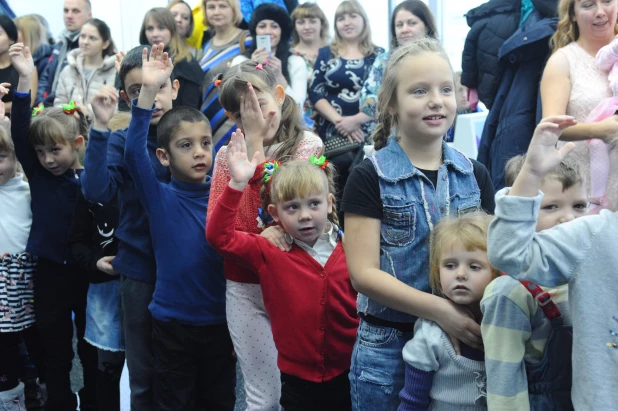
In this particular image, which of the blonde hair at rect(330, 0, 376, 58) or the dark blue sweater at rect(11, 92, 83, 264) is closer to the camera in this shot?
the dark blue sweater at rect(11, 92, 83, 264)

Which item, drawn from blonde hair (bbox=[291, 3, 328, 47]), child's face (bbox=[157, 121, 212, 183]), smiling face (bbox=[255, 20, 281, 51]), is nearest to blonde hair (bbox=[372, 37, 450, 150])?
child's face (bbox=[157, 121, 212, 183])

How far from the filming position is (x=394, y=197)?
1807 millimetres

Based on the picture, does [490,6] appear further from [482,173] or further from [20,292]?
[20,292]

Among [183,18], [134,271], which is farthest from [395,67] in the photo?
[183,18]

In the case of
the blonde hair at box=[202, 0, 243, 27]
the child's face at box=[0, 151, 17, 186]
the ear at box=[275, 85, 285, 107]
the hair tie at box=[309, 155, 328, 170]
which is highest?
the blonde hair at box=[202, 0, 243, 27]

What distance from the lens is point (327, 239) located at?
89.7 inches

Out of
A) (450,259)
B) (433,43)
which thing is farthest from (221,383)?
(433,43)

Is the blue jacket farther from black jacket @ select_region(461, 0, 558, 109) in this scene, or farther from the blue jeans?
the blue jeans

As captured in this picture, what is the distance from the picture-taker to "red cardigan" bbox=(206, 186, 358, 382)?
7.11 ft

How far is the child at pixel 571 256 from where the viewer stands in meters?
1.41

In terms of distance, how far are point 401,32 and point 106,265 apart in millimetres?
2190

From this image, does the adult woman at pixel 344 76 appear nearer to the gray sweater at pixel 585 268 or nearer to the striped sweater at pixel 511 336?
the striped sweater at pixel 511 336

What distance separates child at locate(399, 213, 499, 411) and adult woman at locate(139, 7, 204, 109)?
2660 mm

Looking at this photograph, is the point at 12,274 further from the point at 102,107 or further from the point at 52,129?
the point at 102,107
